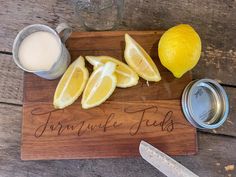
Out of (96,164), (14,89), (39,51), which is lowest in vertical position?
(96,164)

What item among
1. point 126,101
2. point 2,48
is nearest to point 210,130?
point 126,101

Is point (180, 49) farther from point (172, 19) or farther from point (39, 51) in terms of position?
point (39, 51)

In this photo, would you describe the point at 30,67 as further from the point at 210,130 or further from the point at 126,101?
the point at 210,130

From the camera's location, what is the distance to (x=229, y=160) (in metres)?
0.68

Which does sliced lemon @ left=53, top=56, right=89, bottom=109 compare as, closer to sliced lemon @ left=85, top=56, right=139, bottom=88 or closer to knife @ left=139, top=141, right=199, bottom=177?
sliced lemon @ left=85, top=56, right=139, bottom=88

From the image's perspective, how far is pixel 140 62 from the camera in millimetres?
660

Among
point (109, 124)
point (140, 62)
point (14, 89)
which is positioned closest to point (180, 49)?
point (140, 62)

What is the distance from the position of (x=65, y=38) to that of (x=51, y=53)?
50 mm

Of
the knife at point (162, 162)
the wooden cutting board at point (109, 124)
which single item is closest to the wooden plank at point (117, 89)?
the wooden cutting board at point (109, 124)

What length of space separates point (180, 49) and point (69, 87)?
0.24 metres

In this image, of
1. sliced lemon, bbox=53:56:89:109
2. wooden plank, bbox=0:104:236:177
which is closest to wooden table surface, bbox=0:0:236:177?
wooden plank, bbox=0:104:236:177

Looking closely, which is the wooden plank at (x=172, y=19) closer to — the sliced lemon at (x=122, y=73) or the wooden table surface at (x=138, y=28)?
the wooden table surface at (x=138, y=28)

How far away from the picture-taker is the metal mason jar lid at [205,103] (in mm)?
651

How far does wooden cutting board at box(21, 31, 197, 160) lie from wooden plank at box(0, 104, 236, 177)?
0.03 metres
